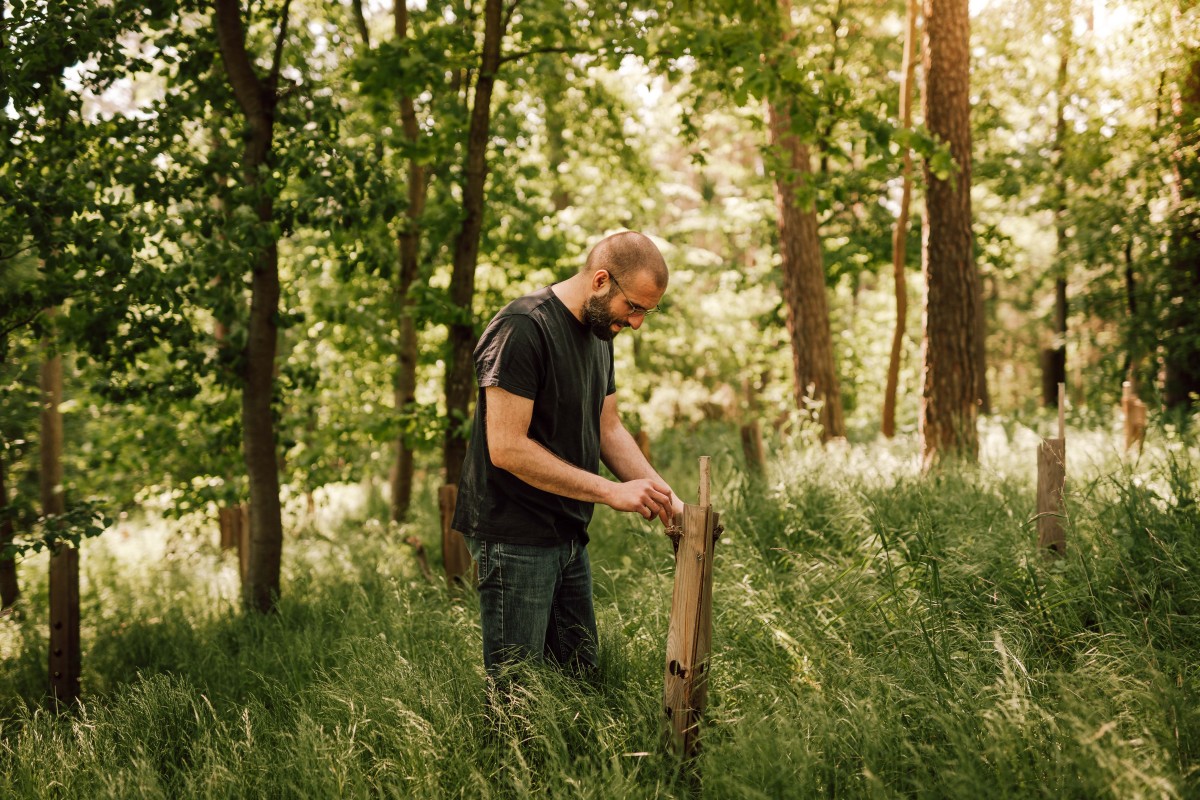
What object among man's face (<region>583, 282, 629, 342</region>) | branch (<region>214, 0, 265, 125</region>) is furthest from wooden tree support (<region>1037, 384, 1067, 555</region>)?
branch (<region>214, 0, 265, 125</region>)

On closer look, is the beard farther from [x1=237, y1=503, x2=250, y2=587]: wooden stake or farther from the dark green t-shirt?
[x1=237, y1=503, x2=250, y2=587]: wooden stake

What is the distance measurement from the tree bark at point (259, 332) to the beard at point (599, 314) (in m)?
3.46

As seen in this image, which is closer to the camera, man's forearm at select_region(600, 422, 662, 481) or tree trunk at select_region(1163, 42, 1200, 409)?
man's forearm at select_region(600, 422, 662, 481)

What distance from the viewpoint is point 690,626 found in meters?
2.77

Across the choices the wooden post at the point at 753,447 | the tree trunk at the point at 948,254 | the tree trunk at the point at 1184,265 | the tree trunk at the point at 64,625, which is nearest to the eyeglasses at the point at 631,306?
the tree trunk at the point at 64,625

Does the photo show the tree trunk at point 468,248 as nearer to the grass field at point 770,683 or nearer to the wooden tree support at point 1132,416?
the grass field at point 770,683

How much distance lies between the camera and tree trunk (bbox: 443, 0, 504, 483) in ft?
→ 21.1

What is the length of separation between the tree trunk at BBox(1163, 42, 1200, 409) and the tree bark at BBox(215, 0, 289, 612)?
12.1m

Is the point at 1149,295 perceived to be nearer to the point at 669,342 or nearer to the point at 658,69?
the point at 669,342

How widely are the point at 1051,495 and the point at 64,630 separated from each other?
5.74 m

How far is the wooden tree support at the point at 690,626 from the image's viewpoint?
2.72 m

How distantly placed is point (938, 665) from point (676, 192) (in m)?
16.3

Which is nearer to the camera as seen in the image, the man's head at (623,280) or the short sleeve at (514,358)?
the short sleeve at (514,358)

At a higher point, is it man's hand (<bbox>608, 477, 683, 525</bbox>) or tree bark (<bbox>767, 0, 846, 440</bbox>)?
tree bark (<bbox>767, 0, 846, 440</bbox>)
